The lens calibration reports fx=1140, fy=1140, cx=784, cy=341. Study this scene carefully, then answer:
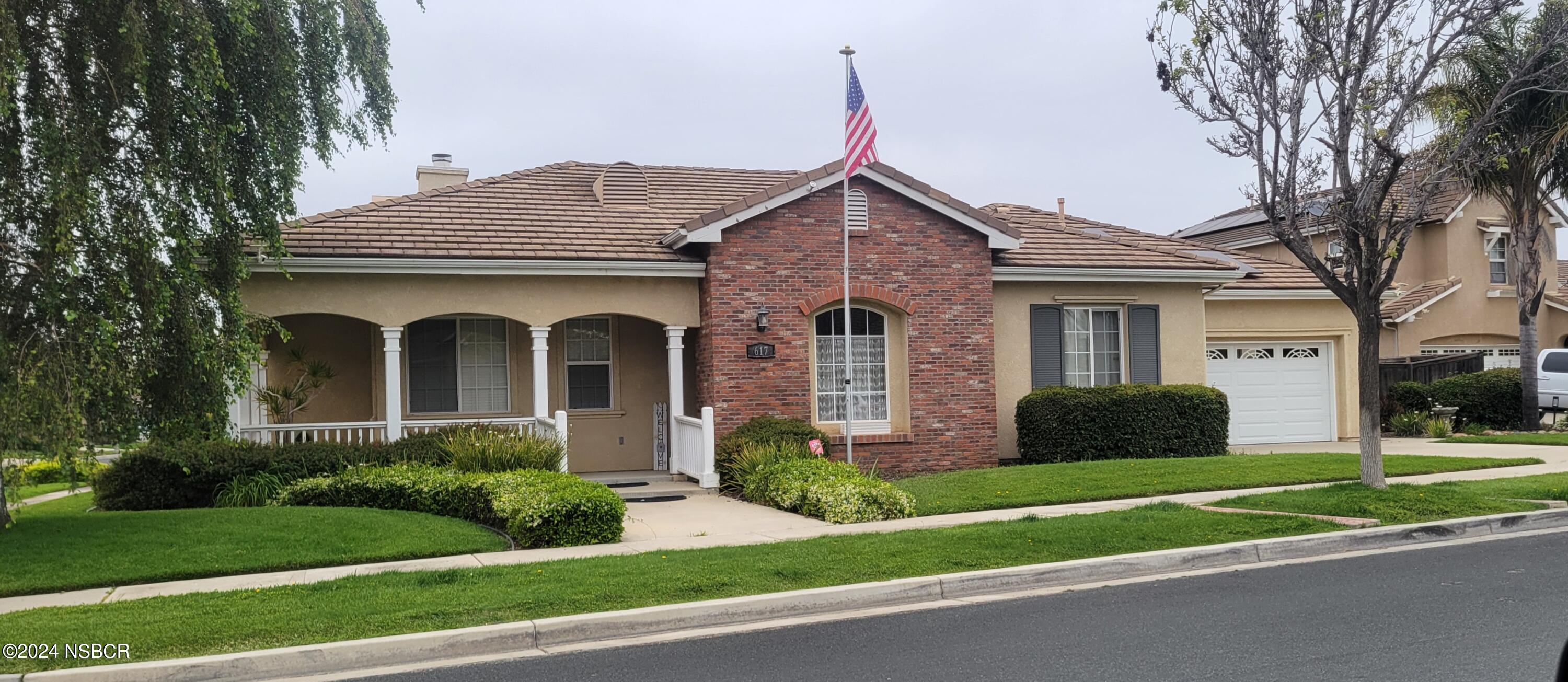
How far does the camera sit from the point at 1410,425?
23.1 m

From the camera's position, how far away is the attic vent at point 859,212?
16.9m

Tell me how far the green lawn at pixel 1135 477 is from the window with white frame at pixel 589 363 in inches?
195

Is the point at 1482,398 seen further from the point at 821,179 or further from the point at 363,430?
the point at 363,430

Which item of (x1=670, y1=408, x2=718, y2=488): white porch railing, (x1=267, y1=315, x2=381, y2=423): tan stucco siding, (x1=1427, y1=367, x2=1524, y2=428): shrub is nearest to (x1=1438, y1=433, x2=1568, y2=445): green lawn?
(x1=1427, y1=367, x2=1524, y2=428): shrub

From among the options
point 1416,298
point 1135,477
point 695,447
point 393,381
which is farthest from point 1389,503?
point 1416,298

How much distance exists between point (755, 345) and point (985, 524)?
5821 mm

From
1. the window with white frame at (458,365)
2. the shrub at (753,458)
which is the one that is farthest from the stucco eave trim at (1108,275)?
the window with white frame at (458,365)

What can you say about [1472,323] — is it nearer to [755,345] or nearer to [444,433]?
[755,345]

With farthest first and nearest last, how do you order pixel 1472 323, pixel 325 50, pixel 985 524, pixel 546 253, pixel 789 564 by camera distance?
pixel 1472 323 → pixel 546 253 → pixel 325 50 → pixel 985 524 → pixel 789 564

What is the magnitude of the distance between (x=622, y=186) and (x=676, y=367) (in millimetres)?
4883

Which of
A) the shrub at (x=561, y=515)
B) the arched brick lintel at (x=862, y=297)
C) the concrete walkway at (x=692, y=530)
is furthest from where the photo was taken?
the arched brick lintel at (x=862, y=297)

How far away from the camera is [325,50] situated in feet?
41.8

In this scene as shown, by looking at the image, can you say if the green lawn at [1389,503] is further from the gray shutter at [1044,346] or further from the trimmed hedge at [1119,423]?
Answer: the gray shutter at [1044,346]

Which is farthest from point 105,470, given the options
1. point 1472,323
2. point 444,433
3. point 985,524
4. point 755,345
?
point 1472,323
